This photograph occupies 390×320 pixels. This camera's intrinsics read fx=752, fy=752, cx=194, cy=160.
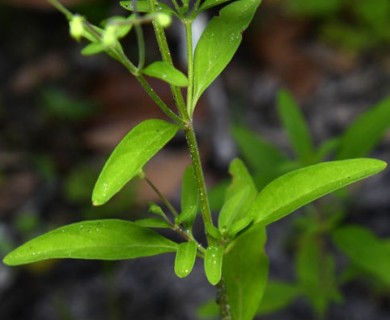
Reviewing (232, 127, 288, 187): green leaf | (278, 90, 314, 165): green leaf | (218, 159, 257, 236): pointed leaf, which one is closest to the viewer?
(218, 159, 257, 236): pointed leaf

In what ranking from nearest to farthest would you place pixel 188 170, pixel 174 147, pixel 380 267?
pixel 188 170, pixel 380 267, pixel 174 147

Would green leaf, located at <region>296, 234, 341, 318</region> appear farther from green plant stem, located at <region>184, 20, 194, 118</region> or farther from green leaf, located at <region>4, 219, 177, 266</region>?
green plant stem, located at <region>184, 20, 194, 118</region>

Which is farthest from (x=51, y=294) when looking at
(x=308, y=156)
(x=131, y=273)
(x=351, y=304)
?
(x=308, y=156)

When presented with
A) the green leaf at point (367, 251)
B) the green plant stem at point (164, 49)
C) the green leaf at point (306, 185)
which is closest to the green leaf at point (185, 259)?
the green leaf at point (306, 185)

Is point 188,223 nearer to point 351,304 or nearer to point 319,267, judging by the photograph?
point 319,267

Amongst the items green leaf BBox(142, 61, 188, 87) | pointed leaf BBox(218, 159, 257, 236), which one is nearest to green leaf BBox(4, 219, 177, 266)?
pointed leaf BBox(218, 159, 257, 236)
